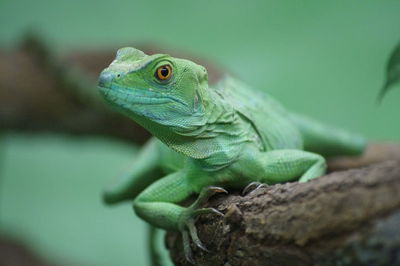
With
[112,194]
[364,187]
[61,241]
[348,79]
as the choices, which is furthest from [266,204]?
[61,241]

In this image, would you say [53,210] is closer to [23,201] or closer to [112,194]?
[23,201]

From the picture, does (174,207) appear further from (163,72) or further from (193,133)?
(163,72)

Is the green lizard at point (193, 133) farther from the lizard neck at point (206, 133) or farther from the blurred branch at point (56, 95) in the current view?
the blurred branch at point (56, 95)

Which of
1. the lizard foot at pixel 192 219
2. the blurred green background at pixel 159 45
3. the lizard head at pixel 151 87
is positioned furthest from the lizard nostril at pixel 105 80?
the blurred green background at pixel 159 45

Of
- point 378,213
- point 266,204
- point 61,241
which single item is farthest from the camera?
point 61,241

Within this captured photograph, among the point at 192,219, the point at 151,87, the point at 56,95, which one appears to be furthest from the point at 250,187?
the point at 56,95

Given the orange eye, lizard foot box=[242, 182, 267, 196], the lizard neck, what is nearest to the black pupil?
the orange eye

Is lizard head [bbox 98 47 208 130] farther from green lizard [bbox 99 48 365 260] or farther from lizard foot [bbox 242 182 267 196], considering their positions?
lizard foot [bbox 242 182 267 196]
